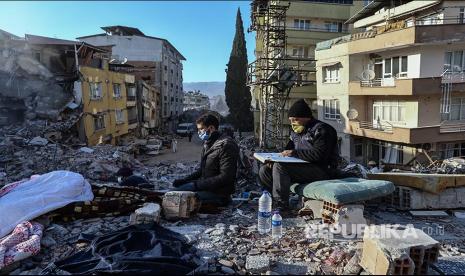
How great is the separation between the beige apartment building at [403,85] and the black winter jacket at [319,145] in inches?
651

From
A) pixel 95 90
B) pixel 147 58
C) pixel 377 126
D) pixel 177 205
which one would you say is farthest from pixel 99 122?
pixel 147 58

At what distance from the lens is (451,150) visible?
20.5m

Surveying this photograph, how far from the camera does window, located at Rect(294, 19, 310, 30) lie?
3216 centimetres

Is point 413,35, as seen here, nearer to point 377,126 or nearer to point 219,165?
point 377,126

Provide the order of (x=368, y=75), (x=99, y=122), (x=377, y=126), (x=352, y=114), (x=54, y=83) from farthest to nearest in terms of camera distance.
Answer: (x=99, y=122) < (x=352, y=114) < (x=377, y=126) < (x=368, y=75) < (x=54, y=83)

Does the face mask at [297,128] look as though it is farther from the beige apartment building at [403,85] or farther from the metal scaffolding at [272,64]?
the metal scaffolding at [272,64]

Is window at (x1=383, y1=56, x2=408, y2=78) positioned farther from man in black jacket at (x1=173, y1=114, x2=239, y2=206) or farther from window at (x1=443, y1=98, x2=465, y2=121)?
man in black jacket at (x1=173, y1=114, x2=239, y2=206)

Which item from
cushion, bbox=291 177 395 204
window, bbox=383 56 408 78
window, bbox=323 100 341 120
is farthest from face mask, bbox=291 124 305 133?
window, bbox=323 100 341 120

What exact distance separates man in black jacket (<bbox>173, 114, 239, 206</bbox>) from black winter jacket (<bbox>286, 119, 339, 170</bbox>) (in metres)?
0.93

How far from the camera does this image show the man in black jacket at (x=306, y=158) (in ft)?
15.4

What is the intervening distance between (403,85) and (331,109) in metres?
6.72

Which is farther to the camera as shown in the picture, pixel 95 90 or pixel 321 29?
pixel 321 29

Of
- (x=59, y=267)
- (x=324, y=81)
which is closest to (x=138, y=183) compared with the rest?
(x=59, y=267)

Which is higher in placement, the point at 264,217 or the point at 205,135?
the point at 205,135
